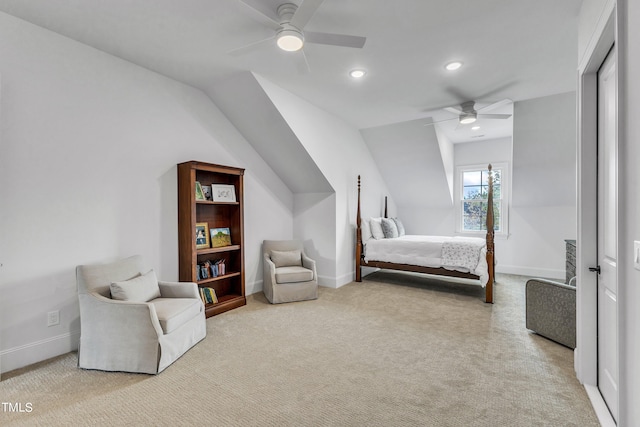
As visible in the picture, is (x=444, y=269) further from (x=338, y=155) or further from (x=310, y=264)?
(x=338, y=155)

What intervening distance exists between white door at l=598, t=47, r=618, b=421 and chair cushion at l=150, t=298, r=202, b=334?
294 centimetres

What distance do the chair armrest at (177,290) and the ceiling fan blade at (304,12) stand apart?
2451 millimetres

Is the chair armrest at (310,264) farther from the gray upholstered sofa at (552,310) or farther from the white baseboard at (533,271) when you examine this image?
the white baseboard at (533,271)

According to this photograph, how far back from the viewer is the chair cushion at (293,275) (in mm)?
3997

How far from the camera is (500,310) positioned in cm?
375

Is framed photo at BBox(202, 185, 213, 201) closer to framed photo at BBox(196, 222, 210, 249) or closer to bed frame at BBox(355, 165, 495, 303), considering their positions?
framed photo at BBox(196, 222, 210, 249)

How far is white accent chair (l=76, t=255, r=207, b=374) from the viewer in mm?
2314

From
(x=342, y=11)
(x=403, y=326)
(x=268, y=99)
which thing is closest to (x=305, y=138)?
(x=268, y=99)

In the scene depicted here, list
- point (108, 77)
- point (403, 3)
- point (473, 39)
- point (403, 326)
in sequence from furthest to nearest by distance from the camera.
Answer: point (403, 326) → point (108, 77) → point (473, 39) → point (403, 3)

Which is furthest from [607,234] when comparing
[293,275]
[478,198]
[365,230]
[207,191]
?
[478,198]

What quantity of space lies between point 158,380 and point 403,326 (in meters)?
2.27

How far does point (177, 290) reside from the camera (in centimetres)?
296

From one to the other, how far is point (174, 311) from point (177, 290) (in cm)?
45

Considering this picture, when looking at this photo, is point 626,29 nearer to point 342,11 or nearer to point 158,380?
point 342,11
